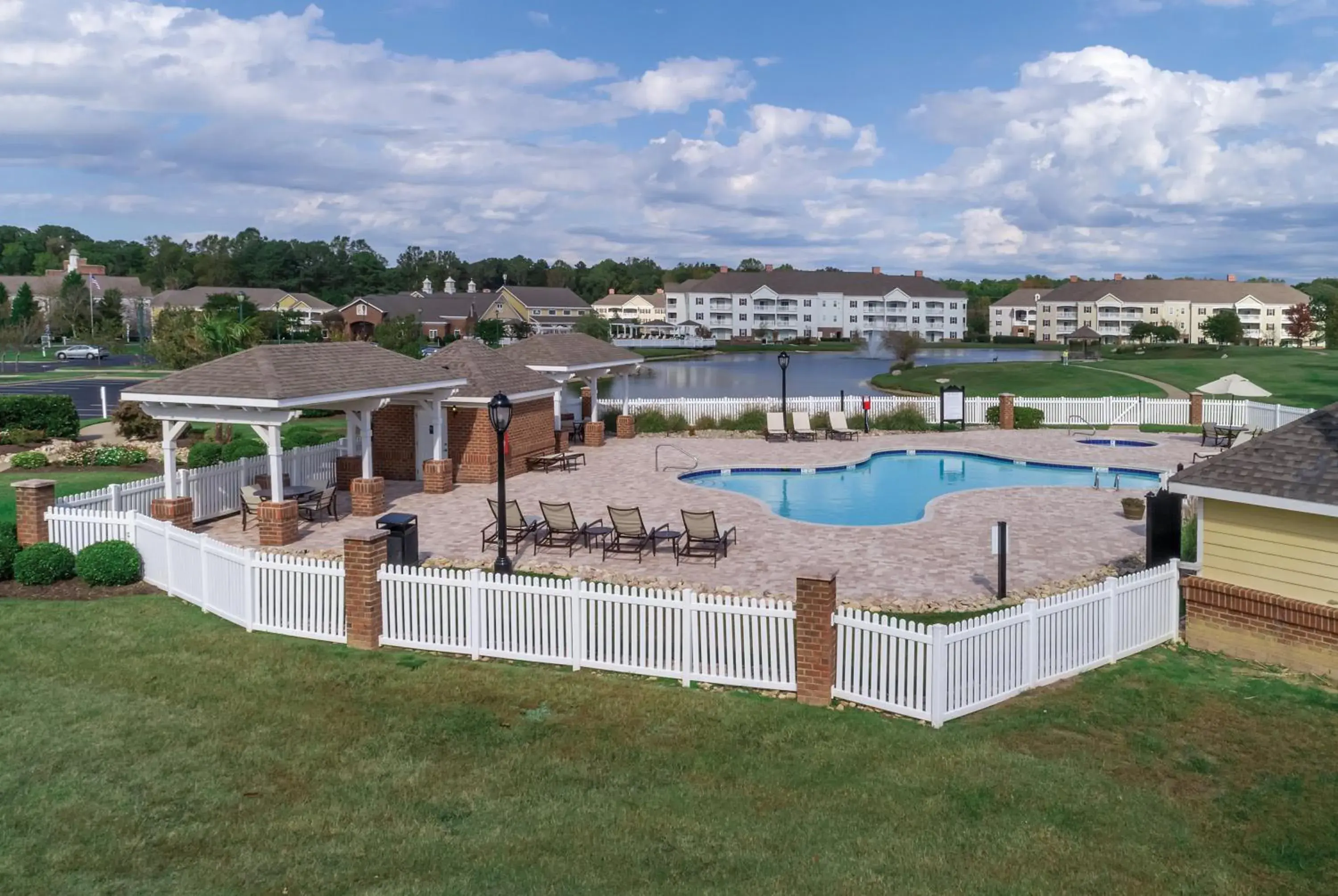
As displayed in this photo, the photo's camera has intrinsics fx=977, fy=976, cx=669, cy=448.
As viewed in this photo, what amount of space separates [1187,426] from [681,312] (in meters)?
105

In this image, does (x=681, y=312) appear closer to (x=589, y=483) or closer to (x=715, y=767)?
(x=589, y=483)

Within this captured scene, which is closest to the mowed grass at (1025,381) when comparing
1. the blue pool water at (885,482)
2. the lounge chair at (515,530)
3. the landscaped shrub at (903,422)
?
the landscaped shrub at (903,422)

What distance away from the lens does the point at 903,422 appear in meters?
34.4

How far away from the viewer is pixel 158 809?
7594 mm

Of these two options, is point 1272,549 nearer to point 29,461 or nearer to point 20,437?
point 29,461

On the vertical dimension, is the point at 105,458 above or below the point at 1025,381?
below

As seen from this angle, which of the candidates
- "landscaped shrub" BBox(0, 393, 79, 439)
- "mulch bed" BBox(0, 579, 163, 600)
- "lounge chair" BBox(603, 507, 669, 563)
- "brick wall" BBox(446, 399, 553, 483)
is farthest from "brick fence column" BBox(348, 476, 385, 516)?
"landscaped shrub" BBox(0, 393, 79, 439)

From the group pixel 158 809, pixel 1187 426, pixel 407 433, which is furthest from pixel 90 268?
pixel 158 809

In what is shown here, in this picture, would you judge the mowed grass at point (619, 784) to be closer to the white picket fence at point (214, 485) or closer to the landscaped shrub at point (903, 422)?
the white picket fence at point (214, 485)

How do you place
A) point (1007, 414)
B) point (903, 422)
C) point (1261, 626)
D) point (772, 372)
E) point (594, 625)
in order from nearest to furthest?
1. point (594, 625)
2. point (1261, 626)
3. point (903, 422)
4. point (1007, 414)
5. point (772, 372)

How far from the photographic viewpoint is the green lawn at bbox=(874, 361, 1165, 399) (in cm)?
4647

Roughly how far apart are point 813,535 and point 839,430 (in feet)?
49.7

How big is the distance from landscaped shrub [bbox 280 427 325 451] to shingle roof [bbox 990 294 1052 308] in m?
124

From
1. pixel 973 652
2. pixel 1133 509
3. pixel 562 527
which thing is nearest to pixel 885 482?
pixel 1133 509
